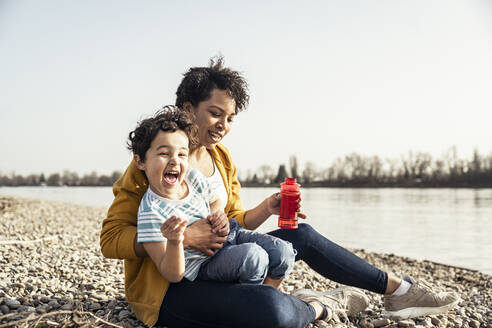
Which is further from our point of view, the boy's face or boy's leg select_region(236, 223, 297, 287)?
boy's leg select_region(236, 223, 297, 287)

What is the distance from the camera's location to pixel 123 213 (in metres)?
2.53

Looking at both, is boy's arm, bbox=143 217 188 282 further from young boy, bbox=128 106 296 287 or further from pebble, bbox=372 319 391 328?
pebble, bbox=372 319 391 328

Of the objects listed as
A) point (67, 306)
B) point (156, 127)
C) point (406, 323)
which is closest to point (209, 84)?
point (156, 127)

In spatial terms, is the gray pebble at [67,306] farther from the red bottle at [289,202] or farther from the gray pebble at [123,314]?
the red bottle at [289,202]

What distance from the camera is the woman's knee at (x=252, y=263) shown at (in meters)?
2.36

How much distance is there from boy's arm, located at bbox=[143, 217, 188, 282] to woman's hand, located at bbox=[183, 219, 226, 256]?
143 millimetres

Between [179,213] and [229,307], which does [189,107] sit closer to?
[179,213]

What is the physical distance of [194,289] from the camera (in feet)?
7.91

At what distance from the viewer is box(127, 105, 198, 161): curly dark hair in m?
2.44

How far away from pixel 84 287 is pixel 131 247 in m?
1.54

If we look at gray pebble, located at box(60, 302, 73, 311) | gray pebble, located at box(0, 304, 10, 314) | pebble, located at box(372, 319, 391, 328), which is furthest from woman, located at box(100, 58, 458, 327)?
gray pebble, located at box(0, 304, 10, 314)

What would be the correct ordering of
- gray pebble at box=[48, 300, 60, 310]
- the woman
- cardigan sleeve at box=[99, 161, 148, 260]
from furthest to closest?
gray pebble at box=[48, 300, 60, 310] < cardigan sleeve at box=[99, 161, 148, 260] < the woman

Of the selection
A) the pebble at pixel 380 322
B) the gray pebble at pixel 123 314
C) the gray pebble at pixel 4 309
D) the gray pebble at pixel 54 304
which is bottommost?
the pebble at pixel 380 322

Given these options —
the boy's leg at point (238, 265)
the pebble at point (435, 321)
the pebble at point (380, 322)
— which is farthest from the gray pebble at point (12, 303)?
the pebble at point (435, 321)
